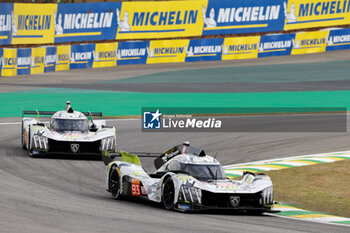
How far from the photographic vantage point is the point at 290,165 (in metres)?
20.5

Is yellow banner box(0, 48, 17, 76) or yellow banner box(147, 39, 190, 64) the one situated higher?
yellow banner box(147, 39, 190, 64)

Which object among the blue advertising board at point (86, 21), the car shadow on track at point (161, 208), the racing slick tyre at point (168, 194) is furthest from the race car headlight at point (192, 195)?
the blue advertising board at point (86, 21)

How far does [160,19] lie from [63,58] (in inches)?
313

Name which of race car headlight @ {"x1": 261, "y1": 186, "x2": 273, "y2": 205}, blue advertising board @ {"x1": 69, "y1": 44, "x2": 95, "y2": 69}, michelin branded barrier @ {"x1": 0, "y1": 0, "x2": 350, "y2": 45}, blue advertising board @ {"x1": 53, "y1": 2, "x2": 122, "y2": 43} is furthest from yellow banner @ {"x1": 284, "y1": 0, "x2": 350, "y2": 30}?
race car headlight @ {"x1": 261, "y1": 186, "x2": 273, "y2": 205}

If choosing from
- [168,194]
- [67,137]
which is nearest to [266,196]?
[168,194]

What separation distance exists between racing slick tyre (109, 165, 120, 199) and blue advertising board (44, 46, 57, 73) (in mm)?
30589

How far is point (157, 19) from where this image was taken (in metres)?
52.8

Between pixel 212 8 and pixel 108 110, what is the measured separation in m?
23.3

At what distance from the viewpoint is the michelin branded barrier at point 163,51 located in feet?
149

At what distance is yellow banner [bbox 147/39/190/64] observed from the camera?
172 ft

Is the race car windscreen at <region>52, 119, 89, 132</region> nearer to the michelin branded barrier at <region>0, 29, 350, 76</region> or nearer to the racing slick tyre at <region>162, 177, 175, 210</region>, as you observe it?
the racing slick tyre at <region>162, 177, 175, 210</region>

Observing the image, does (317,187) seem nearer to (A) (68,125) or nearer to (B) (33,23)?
(A) (68,125)

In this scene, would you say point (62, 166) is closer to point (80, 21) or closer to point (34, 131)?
point (34, 131)

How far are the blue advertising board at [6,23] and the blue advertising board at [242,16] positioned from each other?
14399mm
